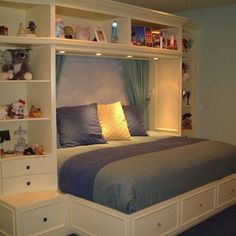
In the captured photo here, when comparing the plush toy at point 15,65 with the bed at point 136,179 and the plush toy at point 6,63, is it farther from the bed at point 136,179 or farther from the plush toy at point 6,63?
the bed at point 136,179

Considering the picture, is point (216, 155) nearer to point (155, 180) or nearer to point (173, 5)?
point (155, 180)

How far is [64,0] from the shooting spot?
310cm

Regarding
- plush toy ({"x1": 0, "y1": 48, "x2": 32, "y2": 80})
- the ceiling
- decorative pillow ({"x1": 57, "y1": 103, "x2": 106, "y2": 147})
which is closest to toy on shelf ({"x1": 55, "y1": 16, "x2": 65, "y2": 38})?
plush toy ({"x1": 0, "y1": 48, "x2": 32, "y2": 80})

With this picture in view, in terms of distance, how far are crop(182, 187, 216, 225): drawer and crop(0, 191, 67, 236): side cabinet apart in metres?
1.09

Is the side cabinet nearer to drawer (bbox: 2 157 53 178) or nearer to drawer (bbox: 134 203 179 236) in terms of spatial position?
drawer (bbox: 2 157 53 178)

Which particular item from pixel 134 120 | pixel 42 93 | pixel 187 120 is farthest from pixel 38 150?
pixel 187 120

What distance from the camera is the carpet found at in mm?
3072

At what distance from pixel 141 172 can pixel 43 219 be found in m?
0.95

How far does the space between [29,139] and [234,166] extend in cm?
215

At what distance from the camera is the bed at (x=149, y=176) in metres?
2.55

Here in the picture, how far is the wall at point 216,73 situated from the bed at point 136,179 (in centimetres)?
111

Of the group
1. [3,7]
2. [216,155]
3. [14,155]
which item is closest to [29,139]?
[14,155]

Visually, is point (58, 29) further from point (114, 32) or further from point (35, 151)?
point (35, 151)

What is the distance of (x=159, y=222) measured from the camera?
280cm
